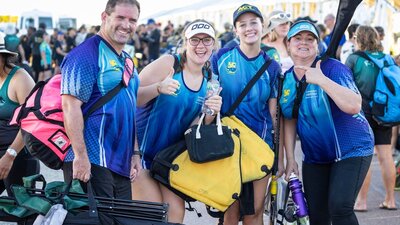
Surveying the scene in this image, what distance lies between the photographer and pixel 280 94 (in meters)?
5.49

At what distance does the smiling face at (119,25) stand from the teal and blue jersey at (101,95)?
0.16 feet

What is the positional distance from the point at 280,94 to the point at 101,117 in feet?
A: 5.33

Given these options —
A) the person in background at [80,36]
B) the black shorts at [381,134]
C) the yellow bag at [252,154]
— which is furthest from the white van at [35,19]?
the yellow bag at [252,154]

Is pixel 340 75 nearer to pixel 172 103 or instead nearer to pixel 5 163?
pixel 172 103

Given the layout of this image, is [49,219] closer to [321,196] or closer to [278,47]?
[321,196]

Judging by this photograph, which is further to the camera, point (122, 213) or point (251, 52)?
point (251, 52)

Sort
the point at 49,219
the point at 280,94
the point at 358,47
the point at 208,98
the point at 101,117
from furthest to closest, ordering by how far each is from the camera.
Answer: the point at 358,47
the point at 280,94
the point at 208,98
the point at 101,117
the point at 49,219

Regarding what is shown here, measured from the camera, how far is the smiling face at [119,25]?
14.8 feet

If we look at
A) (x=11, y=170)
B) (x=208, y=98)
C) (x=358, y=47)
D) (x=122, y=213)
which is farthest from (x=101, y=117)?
(x=358, y=47)

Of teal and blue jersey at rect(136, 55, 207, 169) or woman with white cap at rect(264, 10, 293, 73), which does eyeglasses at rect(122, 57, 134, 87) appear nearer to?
teal and blue jersey at rect(136, 55, 207, 169)

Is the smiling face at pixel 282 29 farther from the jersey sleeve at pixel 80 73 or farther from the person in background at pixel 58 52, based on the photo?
the person in background at pixel 58 52

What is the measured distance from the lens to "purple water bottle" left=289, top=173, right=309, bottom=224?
5336 mm

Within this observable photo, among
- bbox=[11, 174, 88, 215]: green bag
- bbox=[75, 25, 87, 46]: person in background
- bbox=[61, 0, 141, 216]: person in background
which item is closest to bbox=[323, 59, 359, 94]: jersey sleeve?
bbox=[61, 0, 141, 216]: person in background

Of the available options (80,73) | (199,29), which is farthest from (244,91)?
(80,73)
